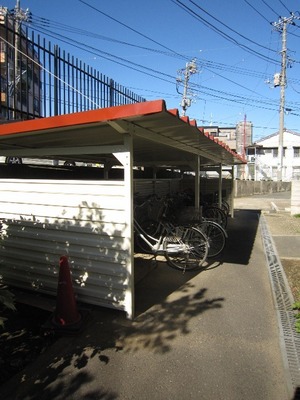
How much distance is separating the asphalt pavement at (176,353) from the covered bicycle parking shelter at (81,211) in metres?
0.51

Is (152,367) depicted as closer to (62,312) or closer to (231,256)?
(62,312)

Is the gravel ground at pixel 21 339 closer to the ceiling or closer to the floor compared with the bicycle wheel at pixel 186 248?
closer to the floor

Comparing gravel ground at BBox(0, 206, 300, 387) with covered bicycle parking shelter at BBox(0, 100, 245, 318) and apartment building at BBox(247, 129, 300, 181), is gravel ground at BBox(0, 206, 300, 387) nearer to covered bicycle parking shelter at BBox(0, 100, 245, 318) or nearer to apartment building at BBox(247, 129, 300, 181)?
covered bicycle parking shelter at BBox(0, 100, 245, 318)

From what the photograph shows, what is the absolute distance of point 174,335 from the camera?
320cm

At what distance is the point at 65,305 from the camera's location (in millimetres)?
3303

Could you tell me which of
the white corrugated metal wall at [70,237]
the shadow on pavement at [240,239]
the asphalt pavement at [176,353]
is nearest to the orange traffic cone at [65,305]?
the asphalt pavement at [176,353]

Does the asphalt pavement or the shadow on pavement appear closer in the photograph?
the asphalt pavement

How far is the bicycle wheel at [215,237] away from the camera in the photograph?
618 centimetres

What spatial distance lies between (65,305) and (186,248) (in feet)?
7.79

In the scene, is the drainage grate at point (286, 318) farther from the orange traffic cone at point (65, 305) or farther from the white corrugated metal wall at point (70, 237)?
the orange traffic cone at point (65, 305)

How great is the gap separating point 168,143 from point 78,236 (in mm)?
1932

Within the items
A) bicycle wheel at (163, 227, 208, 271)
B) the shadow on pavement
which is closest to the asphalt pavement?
bicycle wheel at (163, 227, 208, 271)

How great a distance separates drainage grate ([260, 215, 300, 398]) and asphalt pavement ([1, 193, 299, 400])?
0.02m

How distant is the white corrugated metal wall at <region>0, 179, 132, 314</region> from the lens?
3.49 m
